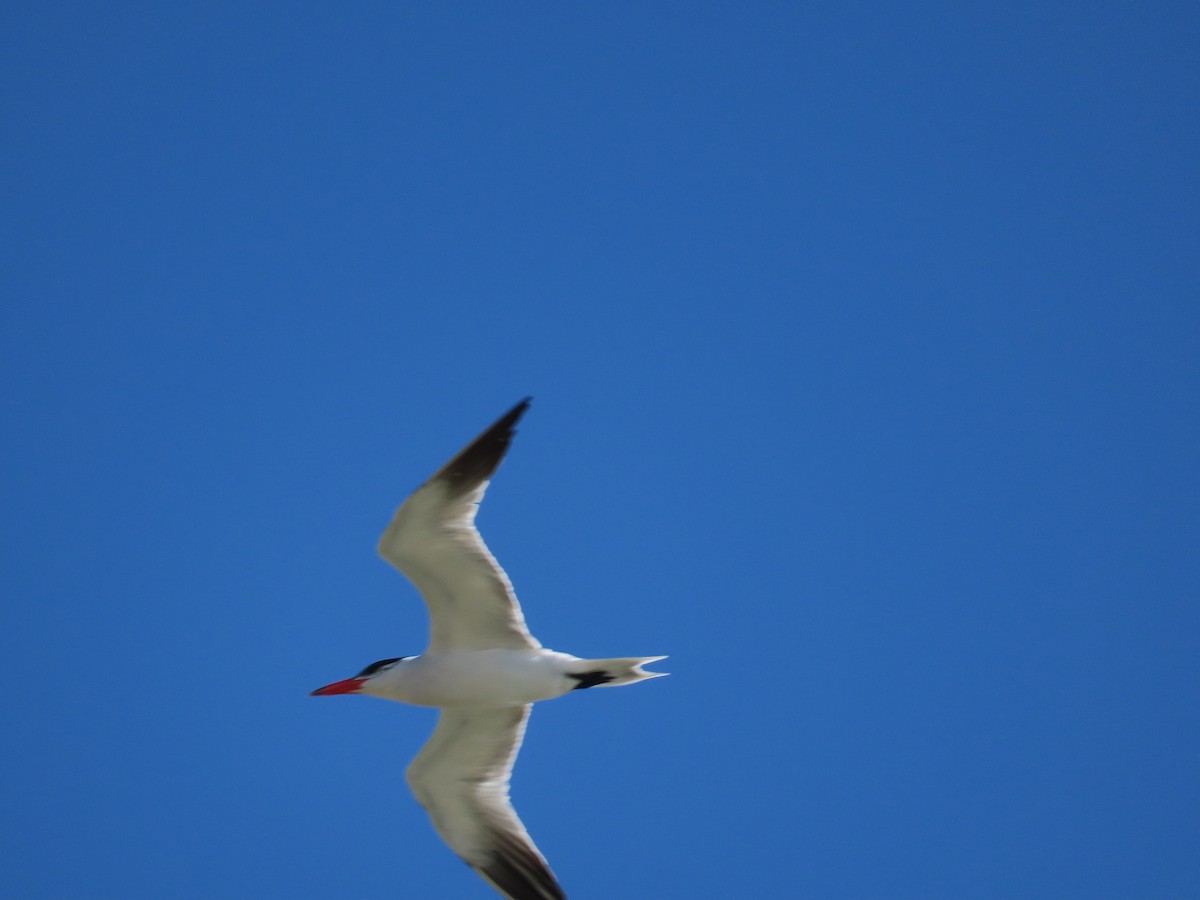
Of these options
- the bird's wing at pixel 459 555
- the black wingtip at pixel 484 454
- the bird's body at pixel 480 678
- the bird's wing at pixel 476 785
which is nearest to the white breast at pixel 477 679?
the bird's body at pixel 480 678

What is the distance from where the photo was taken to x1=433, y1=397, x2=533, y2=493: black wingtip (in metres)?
8.11

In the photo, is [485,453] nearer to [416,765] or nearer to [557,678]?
[557,678]

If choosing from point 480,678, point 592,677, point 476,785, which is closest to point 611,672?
point 592,677

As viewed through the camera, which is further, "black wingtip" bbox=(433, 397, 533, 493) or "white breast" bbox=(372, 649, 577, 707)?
"white breast" bbox=(372, 649, 577, 707)

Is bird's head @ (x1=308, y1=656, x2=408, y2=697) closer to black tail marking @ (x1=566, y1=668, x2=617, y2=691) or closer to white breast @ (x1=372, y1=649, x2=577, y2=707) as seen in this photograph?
white breast @ (x1=372, y1=649, x2=577, y2=707)

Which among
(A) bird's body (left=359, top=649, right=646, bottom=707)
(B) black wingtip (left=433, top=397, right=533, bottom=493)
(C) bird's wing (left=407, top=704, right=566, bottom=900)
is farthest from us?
(C) bird's wing (left=407, top=704, right=566, bottom=900)

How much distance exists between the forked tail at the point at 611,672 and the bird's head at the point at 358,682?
1587 mm

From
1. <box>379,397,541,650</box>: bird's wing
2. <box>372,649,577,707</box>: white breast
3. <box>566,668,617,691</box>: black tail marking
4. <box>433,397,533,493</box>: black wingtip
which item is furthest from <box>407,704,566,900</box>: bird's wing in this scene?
<box>433,397,533,493</box>: black wingtip

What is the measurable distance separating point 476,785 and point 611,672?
1.81 metres

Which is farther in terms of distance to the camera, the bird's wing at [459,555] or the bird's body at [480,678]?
the bird's body at [480,678]

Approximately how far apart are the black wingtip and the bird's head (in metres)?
1.92

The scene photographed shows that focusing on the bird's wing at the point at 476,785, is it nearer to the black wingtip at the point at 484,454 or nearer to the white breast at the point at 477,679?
the white breast at the point at 477,679

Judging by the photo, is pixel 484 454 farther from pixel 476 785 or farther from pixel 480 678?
pixel 476 785

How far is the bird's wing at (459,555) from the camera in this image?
322 inches
